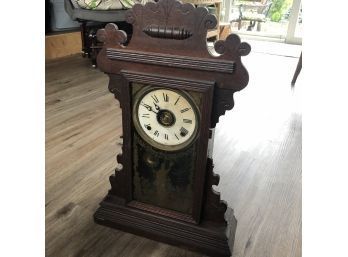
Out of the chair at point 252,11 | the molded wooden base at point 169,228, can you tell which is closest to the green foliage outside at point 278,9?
the chair at point 252,11

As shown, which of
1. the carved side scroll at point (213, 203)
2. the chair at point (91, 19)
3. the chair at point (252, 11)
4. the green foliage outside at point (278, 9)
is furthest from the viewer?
the chair at point (252, 11)

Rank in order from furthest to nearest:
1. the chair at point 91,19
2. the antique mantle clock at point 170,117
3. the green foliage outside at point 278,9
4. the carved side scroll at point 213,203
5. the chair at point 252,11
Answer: the chair at point 252,11 < the green foliage outside at point 278,9 < the chair at point 91,19 < the carved side scroll at point 213,203 < the antique mantle clock at point 170,117

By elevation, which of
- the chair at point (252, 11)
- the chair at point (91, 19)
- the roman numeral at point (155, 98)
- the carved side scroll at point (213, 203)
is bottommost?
the carved side scroll at point (213, 203)

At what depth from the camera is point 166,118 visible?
0.79 meters

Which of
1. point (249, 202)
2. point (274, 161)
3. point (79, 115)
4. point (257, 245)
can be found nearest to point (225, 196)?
point (249, 202)

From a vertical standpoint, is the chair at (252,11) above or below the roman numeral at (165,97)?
above

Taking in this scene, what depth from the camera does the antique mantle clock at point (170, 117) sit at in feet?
2.27

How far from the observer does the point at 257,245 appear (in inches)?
36.2

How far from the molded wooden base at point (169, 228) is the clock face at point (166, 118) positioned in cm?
23

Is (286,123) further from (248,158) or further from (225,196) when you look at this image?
(225,196)

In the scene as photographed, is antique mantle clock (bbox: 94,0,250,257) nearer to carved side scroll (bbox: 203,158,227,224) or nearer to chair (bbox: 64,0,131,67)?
carved side scroll (bbox: 203,158,227,224)

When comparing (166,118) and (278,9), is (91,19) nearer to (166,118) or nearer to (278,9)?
(166,118)

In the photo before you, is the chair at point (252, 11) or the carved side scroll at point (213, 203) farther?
the chair at point (252, 11)

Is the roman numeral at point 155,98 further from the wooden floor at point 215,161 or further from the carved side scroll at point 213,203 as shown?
the wooden floor at point 215,161
